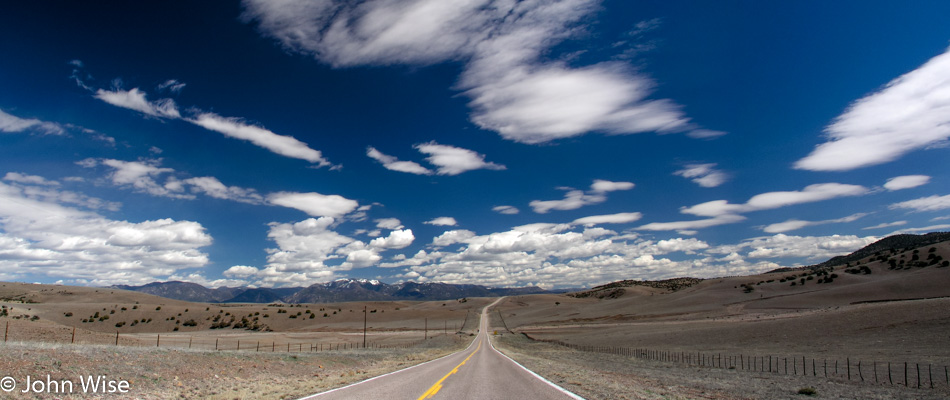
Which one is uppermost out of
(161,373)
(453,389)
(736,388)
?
(161,373)

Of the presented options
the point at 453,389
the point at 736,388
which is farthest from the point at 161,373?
the point at 736,388

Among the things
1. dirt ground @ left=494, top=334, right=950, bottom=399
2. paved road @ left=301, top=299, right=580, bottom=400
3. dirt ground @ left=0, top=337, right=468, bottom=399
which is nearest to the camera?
paved road @ left=301, top=299, right=580, bottom=400

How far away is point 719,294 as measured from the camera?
115125 millimetres

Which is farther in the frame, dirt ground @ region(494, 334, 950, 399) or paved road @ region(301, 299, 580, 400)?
dirt ground @ region(494, 334, 950, 399)

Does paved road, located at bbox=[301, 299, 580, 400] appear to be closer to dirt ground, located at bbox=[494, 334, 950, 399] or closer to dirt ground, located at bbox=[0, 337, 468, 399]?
dirt ground, located at bbox=[494, 334, 950, 399]

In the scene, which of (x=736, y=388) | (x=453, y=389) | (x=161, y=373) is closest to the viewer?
(x=453, y=389)

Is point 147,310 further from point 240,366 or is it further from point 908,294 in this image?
point 908,294

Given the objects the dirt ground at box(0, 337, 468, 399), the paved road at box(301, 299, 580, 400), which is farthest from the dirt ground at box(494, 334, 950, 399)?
the dirt ground at box(0, 337, 468, 399)

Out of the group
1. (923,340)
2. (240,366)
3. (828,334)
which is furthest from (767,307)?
(240,366)

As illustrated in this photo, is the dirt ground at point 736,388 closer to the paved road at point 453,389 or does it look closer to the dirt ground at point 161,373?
the paved road at point 453,389

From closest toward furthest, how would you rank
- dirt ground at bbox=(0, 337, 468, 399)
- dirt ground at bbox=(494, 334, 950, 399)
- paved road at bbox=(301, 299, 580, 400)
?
paved road at bbox=(301, 299, 580, 400) < dirt ground at bbox=(0, 337, 468, 399) < dirt ground at bbox=(494, 334, 950, 399)

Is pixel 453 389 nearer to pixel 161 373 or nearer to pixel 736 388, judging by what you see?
pixel 161 373

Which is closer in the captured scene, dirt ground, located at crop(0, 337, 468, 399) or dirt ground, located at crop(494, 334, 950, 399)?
dirt ground, located at crop(0, 337, 468, 399)

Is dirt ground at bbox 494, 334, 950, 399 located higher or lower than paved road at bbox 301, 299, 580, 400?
lower
